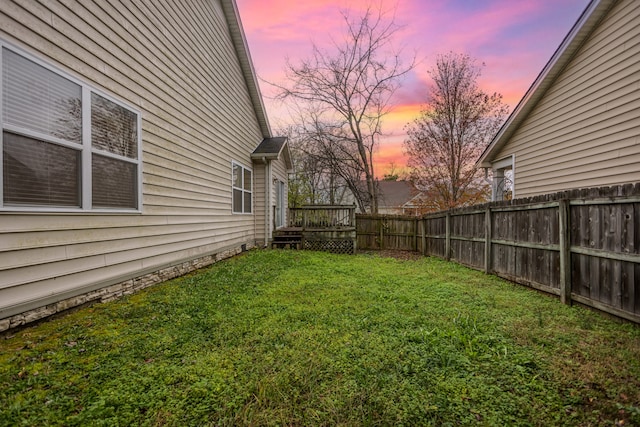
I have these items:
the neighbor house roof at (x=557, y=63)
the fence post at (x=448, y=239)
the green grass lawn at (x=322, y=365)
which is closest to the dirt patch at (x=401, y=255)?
the fence post at (x=448, y=239)

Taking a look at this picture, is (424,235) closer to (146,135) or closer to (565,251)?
(565,251)

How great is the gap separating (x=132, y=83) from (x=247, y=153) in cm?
547

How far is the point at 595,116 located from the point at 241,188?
355 inches

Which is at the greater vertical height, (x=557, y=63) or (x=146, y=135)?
(x=557, y=63)

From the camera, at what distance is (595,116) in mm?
6035

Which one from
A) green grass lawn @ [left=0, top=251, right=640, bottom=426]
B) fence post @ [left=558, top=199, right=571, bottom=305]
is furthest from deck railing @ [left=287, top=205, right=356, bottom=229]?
fence post @ [left=558, top=199, right=571, bottom=305]

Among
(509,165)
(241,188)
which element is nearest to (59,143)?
(241,188)

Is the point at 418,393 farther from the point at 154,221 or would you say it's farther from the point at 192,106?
the point at 192,106

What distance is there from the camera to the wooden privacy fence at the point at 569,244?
3.18m

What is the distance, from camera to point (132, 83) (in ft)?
14.8

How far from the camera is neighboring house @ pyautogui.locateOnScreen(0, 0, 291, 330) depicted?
2881 millimetres

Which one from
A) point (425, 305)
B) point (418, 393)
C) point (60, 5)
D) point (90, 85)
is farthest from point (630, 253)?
point (60, 5)

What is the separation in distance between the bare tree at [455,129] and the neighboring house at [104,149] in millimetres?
12389

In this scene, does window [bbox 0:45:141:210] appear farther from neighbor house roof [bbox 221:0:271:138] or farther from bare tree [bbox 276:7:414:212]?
bare tree [bbox 276:7:414:212]
